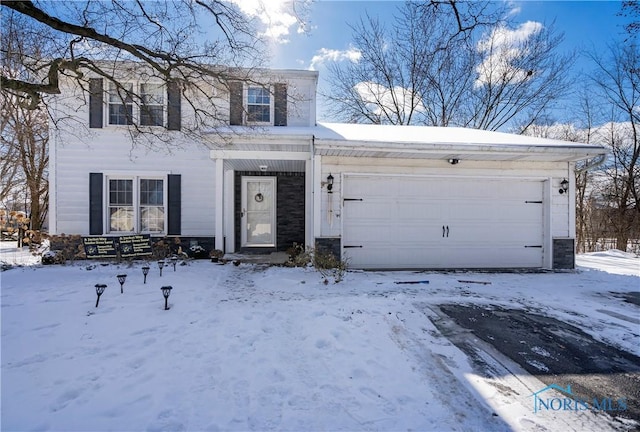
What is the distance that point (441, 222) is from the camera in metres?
7.10

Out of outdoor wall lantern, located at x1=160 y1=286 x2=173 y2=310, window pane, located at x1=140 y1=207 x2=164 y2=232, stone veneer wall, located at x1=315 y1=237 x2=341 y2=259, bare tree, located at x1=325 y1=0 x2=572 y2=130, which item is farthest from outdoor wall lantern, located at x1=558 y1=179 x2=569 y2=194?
window pane, located at x1=140 y1=207 x2=164 y2=232

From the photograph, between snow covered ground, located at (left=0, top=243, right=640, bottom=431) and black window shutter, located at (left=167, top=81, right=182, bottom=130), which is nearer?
snow covered ground, located at (left=0, top=243, right=640, bottom=431)

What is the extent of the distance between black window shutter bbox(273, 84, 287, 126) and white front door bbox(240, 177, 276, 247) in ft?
5.63

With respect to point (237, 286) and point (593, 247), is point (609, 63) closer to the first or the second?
point (593, 247)

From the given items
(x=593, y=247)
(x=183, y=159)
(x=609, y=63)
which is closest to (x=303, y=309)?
(x=183, y=159)

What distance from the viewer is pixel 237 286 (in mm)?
5352

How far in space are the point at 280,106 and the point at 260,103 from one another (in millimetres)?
635

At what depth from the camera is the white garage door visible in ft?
22.8

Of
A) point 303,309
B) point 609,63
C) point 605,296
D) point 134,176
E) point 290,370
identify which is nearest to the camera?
point 290,370

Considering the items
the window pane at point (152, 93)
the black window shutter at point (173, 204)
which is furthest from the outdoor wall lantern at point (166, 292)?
the window pane at point (152, 93)

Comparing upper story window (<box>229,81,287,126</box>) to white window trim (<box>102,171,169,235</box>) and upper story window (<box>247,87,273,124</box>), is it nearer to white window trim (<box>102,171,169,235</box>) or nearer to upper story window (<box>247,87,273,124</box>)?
upper story window (<box>247,87,273,124</box>)

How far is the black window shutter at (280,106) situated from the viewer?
8.30 m

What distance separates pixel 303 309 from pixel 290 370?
4.78 feet

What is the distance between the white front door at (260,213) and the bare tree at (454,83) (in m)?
9.48
